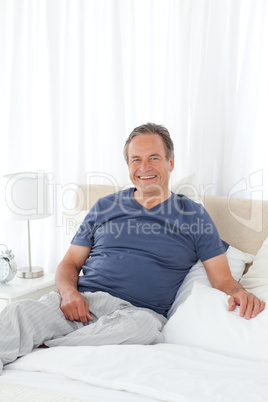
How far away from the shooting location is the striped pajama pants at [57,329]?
131cm

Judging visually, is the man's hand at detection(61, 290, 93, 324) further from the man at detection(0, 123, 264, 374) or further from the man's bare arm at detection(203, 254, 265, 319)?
the man's bare arm at detection(203, 254, 265, 319)

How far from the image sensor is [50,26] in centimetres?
277

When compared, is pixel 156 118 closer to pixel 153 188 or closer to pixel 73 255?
pixel 153 188

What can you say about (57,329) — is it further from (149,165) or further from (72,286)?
(149,165)

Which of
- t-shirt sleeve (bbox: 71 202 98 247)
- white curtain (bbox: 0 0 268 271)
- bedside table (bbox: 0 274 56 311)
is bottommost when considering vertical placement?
bedside table (bbox: 0 274 56 311)

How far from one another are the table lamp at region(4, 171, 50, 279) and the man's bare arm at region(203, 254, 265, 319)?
1064mm

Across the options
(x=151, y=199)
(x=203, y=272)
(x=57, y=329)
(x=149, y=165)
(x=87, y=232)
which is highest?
(x=149, y=165)

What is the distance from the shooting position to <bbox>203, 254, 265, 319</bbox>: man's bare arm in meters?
1.43

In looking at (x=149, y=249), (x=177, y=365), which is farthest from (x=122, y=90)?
(x=177, y=365)

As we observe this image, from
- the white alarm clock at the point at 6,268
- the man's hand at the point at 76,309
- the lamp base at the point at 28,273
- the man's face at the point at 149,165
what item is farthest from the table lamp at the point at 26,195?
the man's hand at the point at 76,309

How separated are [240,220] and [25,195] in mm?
1158

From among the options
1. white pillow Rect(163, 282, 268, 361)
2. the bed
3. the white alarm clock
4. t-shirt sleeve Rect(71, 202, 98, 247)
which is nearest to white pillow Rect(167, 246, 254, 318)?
the bed

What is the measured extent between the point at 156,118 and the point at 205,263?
40.3 inches

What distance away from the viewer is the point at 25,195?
2.33 m
